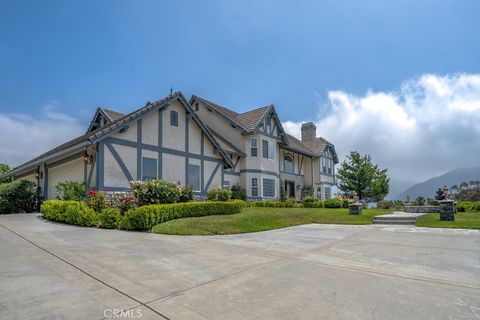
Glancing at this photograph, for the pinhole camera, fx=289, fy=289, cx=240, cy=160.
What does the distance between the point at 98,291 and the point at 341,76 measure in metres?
15.1

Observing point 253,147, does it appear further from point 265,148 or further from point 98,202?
point 98,202

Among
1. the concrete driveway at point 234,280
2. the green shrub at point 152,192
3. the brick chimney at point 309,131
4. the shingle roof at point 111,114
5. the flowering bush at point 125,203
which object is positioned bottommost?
the concrete driveway at point 234,280

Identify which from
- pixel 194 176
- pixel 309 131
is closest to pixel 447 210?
pixel 194 176

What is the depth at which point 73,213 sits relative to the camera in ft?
37.4

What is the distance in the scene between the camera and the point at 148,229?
32.7ft

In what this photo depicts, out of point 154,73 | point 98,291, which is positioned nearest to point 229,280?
point 98,291

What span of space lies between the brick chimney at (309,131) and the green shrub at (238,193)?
661 inches

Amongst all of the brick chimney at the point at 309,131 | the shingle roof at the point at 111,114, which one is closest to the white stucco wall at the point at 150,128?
the shingle roof at the point at 111,114

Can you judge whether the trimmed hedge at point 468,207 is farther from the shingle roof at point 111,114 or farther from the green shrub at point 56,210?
the shingle roof at point 111,114

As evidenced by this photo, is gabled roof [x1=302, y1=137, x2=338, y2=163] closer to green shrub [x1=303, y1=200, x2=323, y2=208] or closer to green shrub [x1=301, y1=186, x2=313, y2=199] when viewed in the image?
green shrub [x1=301, y1=186, x2=313, y2=199]

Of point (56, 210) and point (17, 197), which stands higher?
point (17, 197)

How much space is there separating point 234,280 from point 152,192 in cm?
783

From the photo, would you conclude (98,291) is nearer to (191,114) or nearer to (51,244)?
(51,244)

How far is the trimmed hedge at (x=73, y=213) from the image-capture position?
10898 mm
